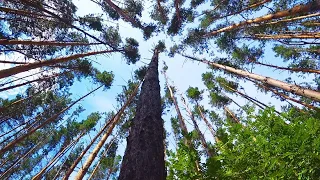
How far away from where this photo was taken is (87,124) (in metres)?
15.8

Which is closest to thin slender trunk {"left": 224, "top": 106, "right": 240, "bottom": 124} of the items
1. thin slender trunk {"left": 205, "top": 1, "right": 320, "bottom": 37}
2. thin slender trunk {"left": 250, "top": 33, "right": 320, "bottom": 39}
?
thin slender trunk {"left": 250, "top": 33, "right": 320, "bottom": 39}

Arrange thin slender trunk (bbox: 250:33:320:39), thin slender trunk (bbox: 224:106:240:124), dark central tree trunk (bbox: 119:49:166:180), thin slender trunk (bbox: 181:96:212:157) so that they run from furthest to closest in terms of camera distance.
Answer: thin slender trunk (bbox: 224:106:240:124) < thin slender trunk (bbox: 181:96:212:157) < thin slender trunk (bbox: 250:33:320:39) < dark central tree trunk (bbox: 119:49:166:180)

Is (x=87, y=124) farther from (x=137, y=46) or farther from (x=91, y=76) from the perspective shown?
(x=137, y=46)

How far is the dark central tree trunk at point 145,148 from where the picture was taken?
3.13 m

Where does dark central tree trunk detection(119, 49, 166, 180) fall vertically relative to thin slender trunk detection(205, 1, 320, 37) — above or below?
below

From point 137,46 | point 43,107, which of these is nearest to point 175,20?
point 137,46

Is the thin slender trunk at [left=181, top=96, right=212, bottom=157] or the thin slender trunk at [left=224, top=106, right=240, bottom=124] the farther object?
A: the thin slender trunk at [left=224, top=106, right=240, bottom=124]

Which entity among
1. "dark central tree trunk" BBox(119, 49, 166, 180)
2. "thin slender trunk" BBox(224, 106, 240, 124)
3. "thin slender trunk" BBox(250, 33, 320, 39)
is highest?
"thin slender trunk" BBox(224, 106, 240, 124)

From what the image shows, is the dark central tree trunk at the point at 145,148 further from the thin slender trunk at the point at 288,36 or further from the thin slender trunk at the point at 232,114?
the thin slender trunk at the point at 232,114

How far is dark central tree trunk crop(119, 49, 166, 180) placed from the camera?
3130 millimetres

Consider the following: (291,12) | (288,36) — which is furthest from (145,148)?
(288,36)

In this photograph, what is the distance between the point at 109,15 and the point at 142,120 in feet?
38.8

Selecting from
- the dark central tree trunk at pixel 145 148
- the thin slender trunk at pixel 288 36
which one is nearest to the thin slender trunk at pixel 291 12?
the thin slender trunk at pixel 288 36

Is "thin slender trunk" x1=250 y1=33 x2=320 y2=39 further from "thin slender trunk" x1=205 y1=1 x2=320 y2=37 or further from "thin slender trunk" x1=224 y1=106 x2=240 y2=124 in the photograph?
"thin slender trunk" x1=224 y1=106 x2=240 y2=124
